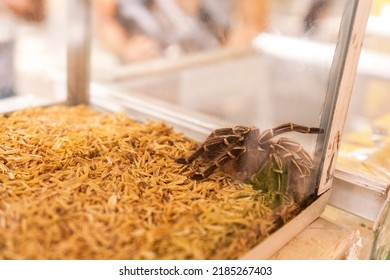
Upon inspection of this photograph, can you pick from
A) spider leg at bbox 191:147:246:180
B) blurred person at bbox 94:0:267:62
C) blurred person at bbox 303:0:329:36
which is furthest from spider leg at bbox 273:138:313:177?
blurred person at bbox 94:0:267:62

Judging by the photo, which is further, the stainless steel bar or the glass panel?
the stainless steel bar

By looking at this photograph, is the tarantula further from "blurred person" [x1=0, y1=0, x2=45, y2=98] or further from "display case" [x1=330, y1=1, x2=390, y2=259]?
"blurred person" [x1=0, y1=0, x2=45, y2=98]

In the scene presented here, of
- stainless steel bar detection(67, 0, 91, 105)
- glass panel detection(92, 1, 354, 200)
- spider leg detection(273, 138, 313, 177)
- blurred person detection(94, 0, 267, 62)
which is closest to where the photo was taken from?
spider leg detection(273, 138, 313, 177)

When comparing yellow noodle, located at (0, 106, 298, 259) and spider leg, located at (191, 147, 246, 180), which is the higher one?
spider leg, located at (191, 147, 246, 180)

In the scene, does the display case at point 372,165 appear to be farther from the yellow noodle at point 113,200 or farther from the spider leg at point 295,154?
the yellow noodle at point 113,200

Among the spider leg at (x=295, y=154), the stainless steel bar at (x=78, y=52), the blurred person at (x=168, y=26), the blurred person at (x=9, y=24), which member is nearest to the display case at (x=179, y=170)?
the spider leg at (x=295, y=154)

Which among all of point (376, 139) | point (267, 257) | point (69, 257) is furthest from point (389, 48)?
point (69, 257)
